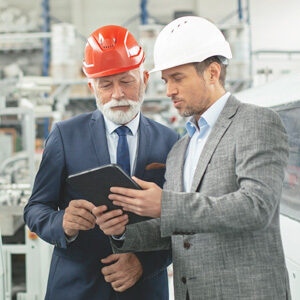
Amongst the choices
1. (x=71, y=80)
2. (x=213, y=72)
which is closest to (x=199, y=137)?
(x=213, y=72)

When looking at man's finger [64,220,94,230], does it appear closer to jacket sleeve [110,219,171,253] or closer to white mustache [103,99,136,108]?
jacket sleeve [110,219,171,253]

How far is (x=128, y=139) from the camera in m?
1.48

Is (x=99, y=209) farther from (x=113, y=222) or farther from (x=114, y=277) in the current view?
(x=114, y=277)

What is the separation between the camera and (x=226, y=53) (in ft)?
4.02

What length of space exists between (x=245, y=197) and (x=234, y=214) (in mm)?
49

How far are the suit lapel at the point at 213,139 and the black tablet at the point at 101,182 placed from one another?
201 mm

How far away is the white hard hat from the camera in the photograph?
116 centimetres

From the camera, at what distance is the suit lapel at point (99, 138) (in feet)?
4.52

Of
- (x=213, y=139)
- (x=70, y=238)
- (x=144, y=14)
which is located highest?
(x=144, y=14)

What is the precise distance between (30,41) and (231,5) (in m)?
3.99

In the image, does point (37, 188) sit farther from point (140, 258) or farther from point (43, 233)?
point (140, 258)

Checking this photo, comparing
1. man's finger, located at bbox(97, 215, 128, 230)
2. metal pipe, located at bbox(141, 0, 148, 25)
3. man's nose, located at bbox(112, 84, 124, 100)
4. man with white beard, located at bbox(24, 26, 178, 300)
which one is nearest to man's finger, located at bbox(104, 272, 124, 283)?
man with white beard, located at bbox(24, 26, 178, 300)

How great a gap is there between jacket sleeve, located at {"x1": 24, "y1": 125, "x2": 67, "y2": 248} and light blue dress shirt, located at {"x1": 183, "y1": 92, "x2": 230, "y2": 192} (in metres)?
0.44

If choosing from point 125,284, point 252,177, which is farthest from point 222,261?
point 125,284
